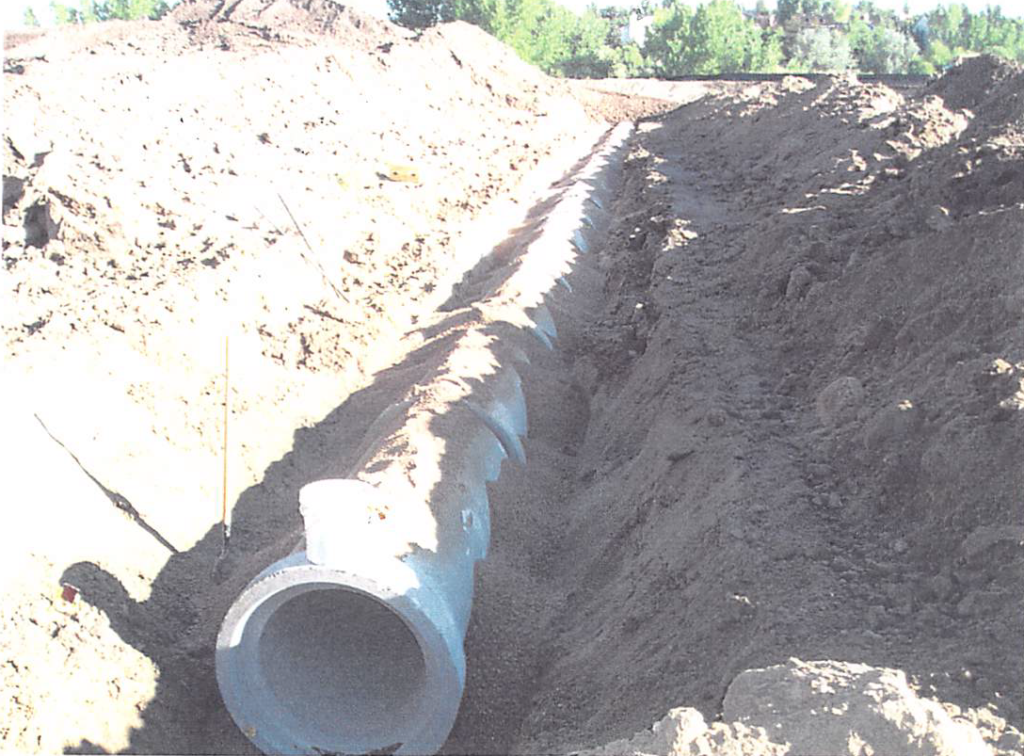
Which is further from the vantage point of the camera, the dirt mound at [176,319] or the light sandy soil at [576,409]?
the dirt mound at [176,319]

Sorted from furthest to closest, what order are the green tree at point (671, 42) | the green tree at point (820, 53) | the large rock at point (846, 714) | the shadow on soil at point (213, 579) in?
the green tree at point (820, 53) → the green tree at point (671, 42) → the shadow on soil at point (213, 579) → the large rock at point (846, 714)

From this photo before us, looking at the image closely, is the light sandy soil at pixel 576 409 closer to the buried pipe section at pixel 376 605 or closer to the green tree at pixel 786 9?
the buried pipe section at pixel 376 605

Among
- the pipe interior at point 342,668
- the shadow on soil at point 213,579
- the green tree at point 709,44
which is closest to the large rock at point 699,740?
the pipe interior at point 342,668

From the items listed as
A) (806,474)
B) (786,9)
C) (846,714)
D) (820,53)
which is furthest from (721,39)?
(846,714)

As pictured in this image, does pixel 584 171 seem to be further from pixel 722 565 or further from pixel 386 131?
pixel 722 565

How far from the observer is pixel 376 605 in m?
7.43

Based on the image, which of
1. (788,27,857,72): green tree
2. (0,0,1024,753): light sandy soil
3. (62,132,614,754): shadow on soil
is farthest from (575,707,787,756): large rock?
(788,27,857,72): green tree

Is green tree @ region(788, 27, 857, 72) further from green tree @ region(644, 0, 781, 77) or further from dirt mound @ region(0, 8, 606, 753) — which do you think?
dirt mound @ region(0, 8, 606, 753)

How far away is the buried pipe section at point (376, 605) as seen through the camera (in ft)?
19.5

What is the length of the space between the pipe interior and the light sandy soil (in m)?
0.48

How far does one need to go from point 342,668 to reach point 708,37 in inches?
2035

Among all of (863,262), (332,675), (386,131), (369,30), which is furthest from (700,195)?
(369,30)

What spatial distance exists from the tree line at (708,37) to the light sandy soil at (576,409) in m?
34.8

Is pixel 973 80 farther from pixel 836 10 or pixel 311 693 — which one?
pixel 836 10
